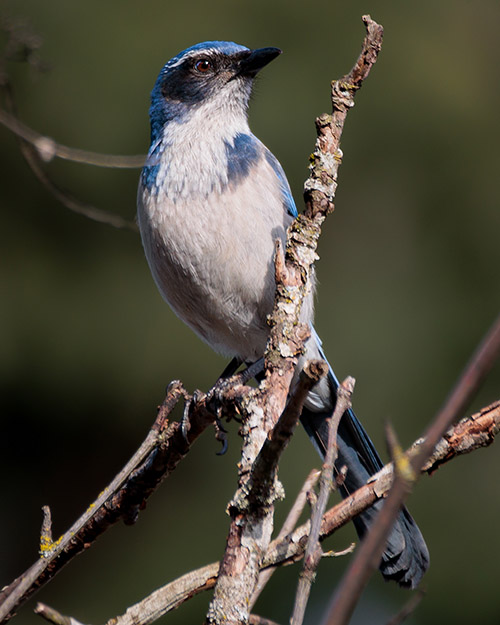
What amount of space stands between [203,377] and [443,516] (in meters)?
2.38

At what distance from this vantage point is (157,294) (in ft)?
24.5

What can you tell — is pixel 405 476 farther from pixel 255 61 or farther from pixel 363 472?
pixel 255 61

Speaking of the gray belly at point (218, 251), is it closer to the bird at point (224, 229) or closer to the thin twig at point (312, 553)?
the bird at point (224, 229)

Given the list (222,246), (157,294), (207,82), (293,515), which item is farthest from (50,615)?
(157,294)

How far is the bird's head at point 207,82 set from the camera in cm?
437

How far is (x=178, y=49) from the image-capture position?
7.77m

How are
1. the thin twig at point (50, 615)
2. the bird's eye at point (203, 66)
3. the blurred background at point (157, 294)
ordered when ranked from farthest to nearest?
the blurred background at point (157, 294)
the bird's eye at point (203, 66)
the thin twig at point (50, 615)

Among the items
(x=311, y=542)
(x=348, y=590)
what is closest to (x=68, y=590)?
(x=311, y=542)

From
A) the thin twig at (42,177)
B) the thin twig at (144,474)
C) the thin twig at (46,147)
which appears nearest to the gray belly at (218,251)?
the thin twig at (42,177)

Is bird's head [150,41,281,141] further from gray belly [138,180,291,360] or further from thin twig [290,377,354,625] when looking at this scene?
thin twig [290,377,354,625]

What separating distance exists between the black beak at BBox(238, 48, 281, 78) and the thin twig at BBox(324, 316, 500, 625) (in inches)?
135

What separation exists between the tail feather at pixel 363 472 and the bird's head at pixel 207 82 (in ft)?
4.68

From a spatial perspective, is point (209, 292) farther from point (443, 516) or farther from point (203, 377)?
point (443, 516)

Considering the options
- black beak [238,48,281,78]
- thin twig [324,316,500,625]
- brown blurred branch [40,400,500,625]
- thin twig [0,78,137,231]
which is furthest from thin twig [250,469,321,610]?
black beak [238,48,281,78]
